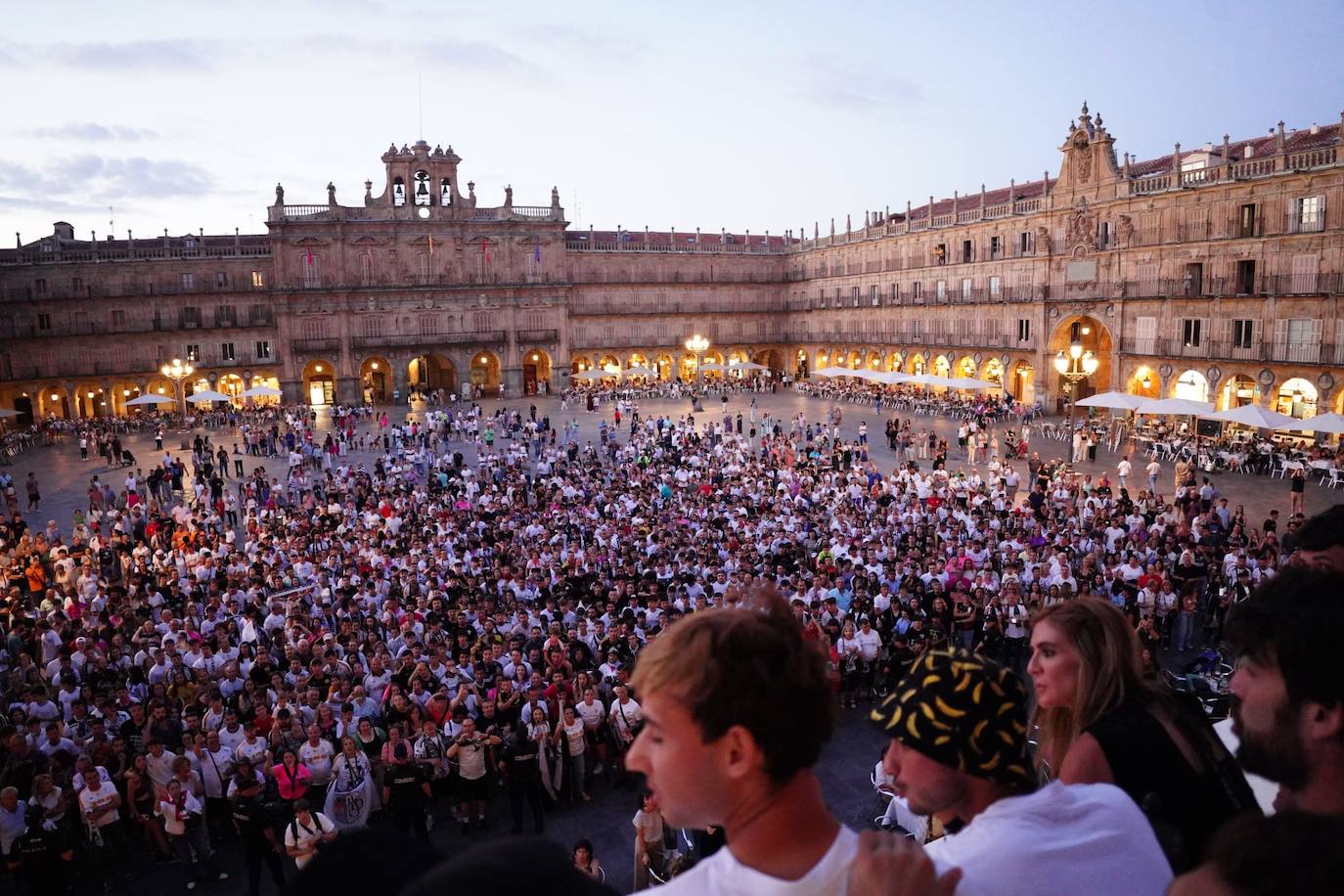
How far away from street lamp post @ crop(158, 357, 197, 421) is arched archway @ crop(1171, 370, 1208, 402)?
153ft

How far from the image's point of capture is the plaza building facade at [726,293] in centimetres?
3228

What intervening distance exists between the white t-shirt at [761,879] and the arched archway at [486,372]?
5580cm

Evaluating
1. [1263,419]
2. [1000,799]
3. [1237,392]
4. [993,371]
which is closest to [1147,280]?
[1237,392]

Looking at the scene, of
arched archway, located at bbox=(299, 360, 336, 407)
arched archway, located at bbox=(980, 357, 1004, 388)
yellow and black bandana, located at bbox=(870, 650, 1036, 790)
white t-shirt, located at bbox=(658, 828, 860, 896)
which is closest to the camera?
white t-shirt, located at bbox=(658, 828, 860, 896)

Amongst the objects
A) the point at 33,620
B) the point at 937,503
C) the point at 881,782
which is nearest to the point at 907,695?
the point at 881,782

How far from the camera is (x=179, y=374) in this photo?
40562 millimetres

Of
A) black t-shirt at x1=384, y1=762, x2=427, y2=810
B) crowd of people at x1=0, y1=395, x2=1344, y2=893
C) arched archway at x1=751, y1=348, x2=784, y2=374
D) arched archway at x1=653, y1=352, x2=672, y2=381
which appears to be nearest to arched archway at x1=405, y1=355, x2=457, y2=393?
arched archway at x1=653, y1=352, x2=672, y2=381

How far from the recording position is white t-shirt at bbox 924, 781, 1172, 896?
176cm

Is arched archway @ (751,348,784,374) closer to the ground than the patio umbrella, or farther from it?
farther from it

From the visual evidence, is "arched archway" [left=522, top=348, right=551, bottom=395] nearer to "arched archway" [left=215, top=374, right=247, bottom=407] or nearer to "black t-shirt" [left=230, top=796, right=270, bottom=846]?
"arched archway" [left=215, top=374, right=247, bottom=407]

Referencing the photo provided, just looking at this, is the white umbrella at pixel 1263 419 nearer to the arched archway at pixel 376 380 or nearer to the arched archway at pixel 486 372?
the arched archway at pixel 486 372

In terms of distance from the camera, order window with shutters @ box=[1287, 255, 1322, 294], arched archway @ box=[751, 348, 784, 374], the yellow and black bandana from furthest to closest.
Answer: arched archway @ box=[751, 348, 784, 374] → window with shutters @ box=[1287, 255, 1322, 294] → the yellow and black bandana

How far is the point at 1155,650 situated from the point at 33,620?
54.3ft

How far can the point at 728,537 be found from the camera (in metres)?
16.0
